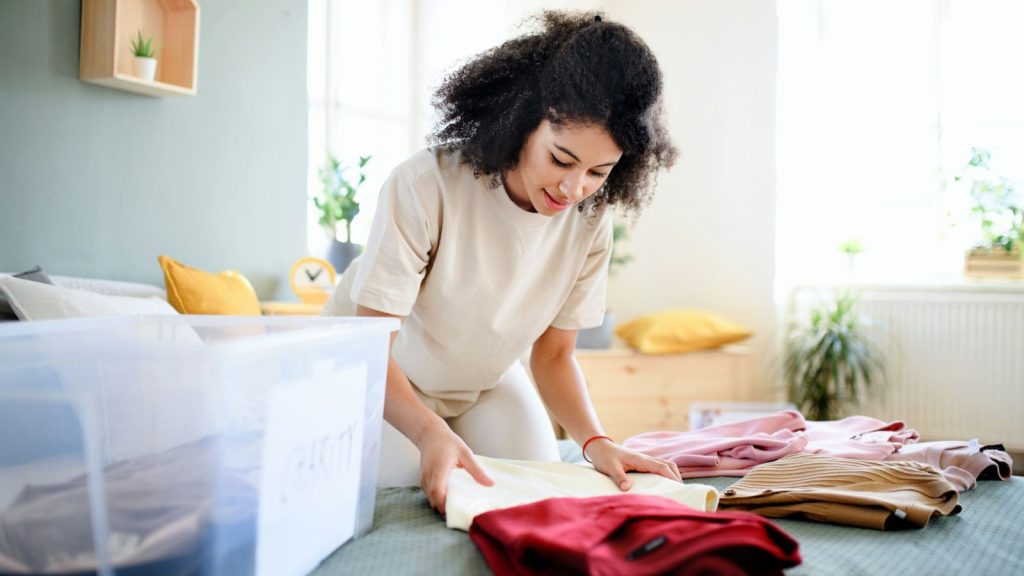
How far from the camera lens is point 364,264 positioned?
1.34 m

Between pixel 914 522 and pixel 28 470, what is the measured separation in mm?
1002

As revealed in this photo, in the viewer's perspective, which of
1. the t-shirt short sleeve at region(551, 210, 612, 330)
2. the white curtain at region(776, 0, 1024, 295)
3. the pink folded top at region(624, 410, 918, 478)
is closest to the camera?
the pink folded top at region(624, 410, 918, 478)

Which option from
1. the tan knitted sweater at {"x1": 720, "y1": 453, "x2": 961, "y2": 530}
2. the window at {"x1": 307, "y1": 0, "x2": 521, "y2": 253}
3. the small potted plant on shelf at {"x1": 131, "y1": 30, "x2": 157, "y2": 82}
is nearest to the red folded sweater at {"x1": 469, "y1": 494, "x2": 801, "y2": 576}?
the tan knitted sweater at {"x1": 720, "y1": 453, "x2": 961, "y2": 530}

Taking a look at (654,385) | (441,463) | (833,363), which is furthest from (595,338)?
(441,463)

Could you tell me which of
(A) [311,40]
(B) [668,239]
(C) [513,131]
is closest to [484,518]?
(C) [513,131]

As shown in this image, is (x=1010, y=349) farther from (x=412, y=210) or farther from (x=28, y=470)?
(x=28, y=470)

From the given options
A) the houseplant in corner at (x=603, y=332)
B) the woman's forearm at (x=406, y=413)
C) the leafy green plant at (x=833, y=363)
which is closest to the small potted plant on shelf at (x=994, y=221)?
the leafy green plant at (x=833, y=363)

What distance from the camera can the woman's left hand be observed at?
1.21 meters

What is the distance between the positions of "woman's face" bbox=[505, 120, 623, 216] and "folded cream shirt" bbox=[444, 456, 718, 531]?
1.33 feet

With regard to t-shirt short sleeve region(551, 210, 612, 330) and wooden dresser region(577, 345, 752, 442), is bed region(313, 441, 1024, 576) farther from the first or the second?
wooden dresser region(577, 345, 752, 442)

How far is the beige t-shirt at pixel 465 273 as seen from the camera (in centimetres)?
134

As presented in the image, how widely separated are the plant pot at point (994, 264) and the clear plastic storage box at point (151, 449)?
3557 mm

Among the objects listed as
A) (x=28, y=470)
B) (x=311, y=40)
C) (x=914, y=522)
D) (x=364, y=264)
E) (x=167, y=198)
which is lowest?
(x=914, y=522)

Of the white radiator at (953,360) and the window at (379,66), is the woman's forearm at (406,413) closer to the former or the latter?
the window at (379,66)
